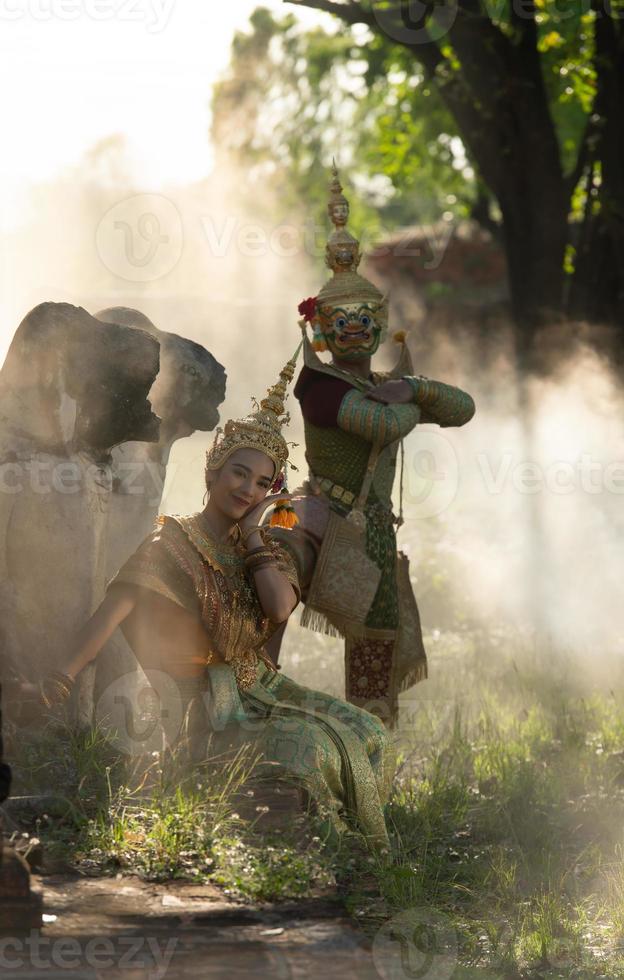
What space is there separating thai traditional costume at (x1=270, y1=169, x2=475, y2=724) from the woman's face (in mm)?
1590

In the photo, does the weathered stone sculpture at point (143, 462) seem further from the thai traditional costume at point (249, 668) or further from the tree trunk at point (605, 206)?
the tree trunk at point (605, 206)

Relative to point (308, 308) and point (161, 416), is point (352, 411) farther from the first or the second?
point (161, 416)

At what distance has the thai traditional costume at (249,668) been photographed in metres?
4.68

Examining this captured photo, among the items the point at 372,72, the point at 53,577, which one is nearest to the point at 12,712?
the point at 53,577

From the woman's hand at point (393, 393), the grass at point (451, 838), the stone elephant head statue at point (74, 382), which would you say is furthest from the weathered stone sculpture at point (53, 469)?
the woman's hand at point (393, 393)

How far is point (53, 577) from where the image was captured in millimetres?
5191

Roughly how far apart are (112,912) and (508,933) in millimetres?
1840

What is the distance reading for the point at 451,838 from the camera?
6.12m

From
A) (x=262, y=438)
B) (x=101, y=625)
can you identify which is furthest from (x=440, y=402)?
(x=101, y=625)

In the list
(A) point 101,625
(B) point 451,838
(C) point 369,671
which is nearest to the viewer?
(A) point 101,625

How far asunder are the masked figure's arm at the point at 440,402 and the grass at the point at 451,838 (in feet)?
5.36

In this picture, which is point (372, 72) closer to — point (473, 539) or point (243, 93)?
point (473, 539)

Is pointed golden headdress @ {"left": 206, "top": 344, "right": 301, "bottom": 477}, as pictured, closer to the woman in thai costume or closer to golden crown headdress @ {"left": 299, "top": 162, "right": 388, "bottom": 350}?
the woman in thai costume

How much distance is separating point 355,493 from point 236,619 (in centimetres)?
194
